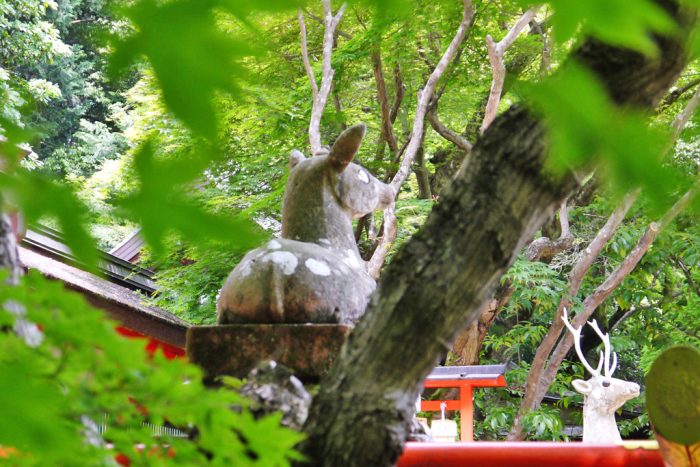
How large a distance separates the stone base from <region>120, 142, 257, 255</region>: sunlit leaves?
144 centimetres

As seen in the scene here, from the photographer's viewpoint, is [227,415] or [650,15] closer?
[650,15]

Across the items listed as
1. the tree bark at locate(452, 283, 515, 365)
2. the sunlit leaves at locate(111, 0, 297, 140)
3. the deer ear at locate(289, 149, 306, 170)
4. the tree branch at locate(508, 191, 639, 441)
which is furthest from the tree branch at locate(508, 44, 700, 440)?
the sunlit leaves at locate(111, 0, 297, 140)

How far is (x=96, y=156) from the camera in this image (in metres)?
12.4

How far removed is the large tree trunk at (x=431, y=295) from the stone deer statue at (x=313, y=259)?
926 millimetres

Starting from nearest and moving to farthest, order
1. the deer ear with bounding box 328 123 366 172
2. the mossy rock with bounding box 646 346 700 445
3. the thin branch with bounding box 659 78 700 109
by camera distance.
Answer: the mossy rock with bounding box 646 346 700 445
the deer ear with bounding box 328 123 366 172
the thin branch with bounding box 659 78 700 109

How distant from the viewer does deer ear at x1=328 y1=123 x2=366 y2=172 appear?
2242 millimetres

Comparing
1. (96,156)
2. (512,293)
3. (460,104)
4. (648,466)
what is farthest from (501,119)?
(96,156)

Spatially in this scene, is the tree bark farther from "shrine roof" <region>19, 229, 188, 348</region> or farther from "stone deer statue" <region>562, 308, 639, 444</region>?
"shrine roof" <region>19, 229, 188, 348</region>

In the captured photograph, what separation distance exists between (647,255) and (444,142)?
9.74ft

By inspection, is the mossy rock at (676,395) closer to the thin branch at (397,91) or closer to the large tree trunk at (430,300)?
the large tree trunk at (430,300)

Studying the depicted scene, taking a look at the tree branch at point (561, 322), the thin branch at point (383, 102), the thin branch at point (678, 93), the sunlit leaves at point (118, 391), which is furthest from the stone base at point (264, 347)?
the thin branch at point (678, 93)

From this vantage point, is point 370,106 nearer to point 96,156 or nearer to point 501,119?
point 96,156

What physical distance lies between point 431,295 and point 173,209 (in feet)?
2.13

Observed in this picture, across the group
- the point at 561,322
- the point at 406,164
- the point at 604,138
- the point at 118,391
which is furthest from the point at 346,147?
the point at 561,322
